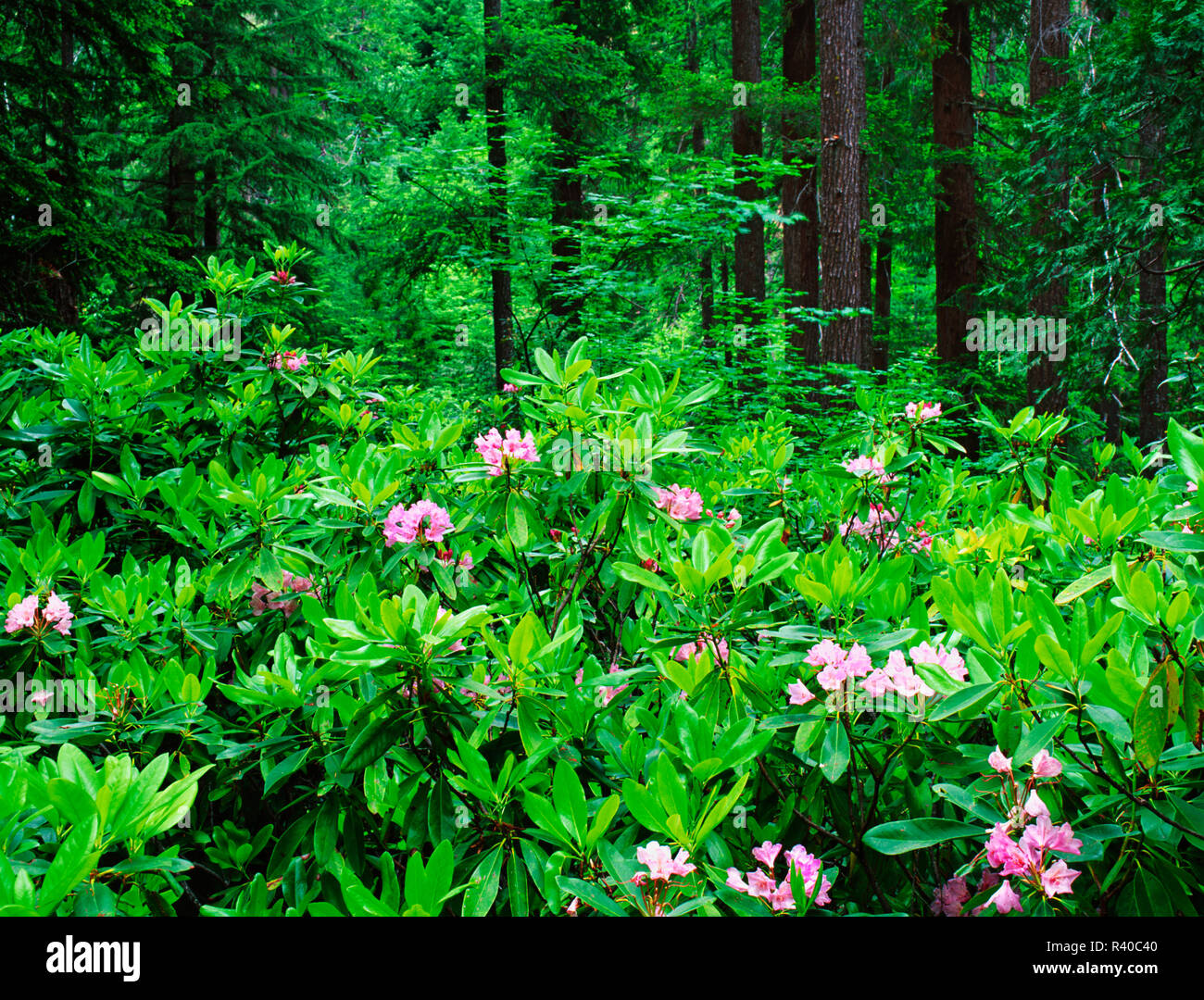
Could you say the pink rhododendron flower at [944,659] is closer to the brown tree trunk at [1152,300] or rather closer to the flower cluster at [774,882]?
the flower cluster at [774,882]

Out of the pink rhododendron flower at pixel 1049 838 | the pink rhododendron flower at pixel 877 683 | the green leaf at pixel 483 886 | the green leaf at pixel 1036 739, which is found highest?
the pink rhododendron flower at pixel 877 683

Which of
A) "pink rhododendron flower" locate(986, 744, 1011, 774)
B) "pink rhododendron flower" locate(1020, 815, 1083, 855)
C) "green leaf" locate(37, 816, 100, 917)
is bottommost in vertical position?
"pink rhododendron flower" locate(1020, 815, 1083, 855)

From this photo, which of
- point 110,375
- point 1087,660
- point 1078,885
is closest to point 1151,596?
point 1087,660

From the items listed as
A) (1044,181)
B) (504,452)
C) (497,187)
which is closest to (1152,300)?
(1044,181)

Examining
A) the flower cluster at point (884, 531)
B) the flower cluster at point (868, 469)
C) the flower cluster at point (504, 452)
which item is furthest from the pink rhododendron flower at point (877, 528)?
the flower cluster at point (504, 452)

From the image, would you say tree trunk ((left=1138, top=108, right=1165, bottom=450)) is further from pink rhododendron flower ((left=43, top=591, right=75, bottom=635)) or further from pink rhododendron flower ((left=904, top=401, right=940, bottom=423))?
pink rhododendron flower ((left=43, top=591, right=75, bottom=635))

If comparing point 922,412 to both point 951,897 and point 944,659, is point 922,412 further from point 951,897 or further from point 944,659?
point 951,897

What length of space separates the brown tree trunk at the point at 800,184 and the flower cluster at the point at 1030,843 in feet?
34.2

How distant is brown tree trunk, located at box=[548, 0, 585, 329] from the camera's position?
10281 mm

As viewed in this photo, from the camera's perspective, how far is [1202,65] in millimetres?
6113

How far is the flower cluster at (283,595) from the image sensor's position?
2.09 m

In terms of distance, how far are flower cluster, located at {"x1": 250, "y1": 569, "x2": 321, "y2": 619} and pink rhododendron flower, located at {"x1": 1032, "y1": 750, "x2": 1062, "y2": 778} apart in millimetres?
1671

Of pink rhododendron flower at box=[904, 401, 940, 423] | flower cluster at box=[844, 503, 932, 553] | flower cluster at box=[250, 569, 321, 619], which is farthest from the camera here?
pink rhododendron flower at box=[904, 401, 940, 423]

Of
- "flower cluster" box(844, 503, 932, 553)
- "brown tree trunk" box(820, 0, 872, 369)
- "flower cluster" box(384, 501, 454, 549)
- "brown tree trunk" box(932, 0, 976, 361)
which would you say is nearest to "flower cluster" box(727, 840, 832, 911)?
"flower cluster" box(384, 501, 454, 549)
